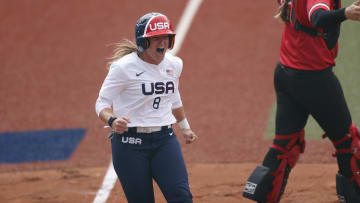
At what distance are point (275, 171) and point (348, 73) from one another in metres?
4.97

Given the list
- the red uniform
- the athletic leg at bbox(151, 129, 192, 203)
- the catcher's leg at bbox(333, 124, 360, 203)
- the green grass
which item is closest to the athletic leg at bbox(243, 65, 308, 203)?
the red uniform

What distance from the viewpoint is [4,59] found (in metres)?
10.8

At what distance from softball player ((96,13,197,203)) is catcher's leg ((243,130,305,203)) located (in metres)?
0.77

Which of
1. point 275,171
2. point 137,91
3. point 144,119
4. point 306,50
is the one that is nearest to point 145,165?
point 144,119

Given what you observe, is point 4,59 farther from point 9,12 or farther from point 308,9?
point 308,9

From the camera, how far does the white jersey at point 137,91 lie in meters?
4.41

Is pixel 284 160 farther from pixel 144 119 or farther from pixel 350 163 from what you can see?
pixel 144 119

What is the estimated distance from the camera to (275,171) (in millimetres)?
4973

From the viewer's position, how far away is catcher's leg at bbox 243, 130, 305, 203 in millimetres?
4945

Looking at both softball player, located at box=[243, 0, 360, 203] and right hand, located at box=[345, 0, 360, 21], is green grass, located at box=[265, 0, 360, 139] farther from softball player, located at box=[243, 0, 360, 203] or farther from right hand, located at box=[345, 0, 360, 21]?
right hand, located at box=[345, 0, 360, 21]

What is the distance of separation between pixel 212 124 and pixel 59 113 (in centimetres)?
233

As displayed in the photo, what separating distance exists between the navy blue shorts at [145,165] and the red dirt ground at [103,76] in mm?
1478

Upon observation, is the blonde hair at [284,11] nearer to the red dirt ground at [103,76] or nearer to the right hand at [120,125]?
the right hand at [120,125]

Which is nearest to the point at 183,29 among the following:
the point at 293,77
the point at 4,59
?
the point at 4,59
